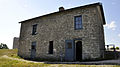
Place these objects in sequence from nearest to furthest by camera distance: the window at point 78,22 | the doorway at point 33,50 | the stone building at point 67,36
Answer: the stone building at point 67,36 < the window at point 78,22 < the doorway at point 33,50

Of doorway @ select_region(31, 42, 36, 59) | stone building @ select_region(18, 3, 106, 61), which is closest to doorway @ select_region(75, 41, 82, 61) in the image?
stone building @ select_region(18, 3, 106, 61)

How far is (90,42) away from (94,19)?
2258 mm

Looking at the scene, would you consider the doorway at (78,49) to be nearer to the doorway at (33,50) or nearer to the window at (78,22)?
the window at (78,22)

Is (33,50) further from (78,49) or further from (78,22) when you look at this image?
(78,22)

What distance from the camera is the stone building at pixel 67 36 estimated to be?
9719 millimetres

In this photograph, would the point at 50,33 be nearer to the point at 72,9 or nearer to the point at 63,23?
the point at 63,23

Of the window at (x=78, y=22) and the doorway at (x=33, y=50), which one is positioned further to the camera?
the doorway at (x=33, y=50)

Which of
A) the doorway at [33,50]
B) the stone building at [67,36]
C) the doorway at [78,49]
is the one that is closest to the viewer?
the stone building at [67,36]

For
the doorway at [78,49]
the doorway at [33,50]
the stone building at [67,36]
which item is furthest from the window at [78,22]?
the doorway at [33,50]

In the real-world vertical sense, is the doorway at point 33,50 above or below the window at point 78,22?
below

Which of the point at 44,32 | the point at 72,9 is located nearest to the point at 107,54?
the point at 72,9

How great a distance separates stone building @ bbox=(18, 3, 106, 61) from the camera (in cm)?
972

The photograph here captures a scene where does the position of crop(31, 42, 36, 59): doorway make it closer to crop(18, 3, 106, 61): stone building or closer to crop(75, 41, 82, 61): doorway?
crop(18, 3, 106, 61): stone building

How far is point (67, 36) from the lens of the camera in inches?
430
